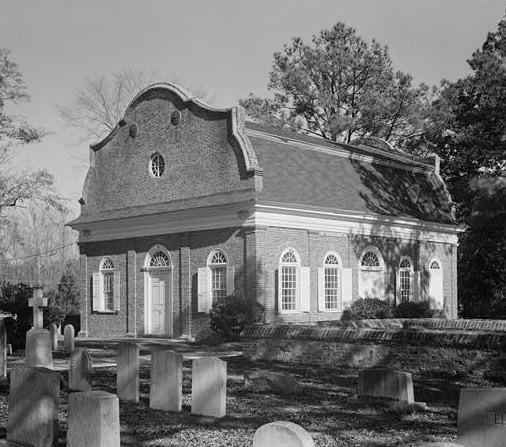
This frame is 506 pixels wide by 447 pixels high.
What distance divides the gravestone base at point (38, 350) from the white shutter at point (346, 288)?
1375cm

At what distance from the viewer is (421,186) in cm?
3378

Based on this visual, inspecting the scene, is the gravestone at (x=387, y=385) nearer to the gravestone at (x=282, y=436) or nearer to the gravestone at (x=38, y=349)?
the gravestone at (x=282, y=436)

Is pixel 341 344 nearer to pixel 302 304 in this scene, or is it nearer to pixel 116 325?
pixel 302 304

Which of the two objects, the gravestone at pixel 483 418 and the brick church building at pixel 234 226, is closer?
the gravestone at pixel 483 418

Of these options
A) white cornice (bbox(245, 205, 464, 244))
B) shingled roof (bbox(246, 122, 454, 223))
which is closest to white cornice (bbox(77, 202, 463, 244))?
white cornice (bbox(245, 205, 464, 244))

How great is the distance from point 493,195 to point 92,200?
15.2 m

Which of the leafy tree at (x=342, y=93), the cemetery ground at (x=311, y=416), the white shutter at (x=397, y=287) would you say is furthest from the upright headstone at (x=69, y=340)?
the leafy tree at (x=342, y=93)

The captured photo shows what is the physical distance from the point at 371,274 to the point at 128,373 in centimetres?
1884

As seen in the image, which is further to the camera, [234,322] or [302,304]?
[302,304]

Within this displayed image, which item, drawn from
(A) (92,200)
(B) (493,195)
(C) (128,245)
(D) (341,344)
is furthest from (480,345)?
(A) (92,200)

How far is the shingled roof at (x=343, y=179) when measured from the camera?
26688mm

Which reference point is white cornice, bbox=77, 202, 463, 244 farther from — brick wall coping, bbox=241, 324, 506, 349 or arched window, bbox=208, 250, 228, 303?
brick wall coping, bbox=241, 324, 506, 349

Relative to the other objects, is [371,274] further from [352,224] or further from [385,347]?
[385,347]

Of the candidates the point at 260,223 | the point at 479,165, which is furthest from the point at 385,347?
the point at 479,165
